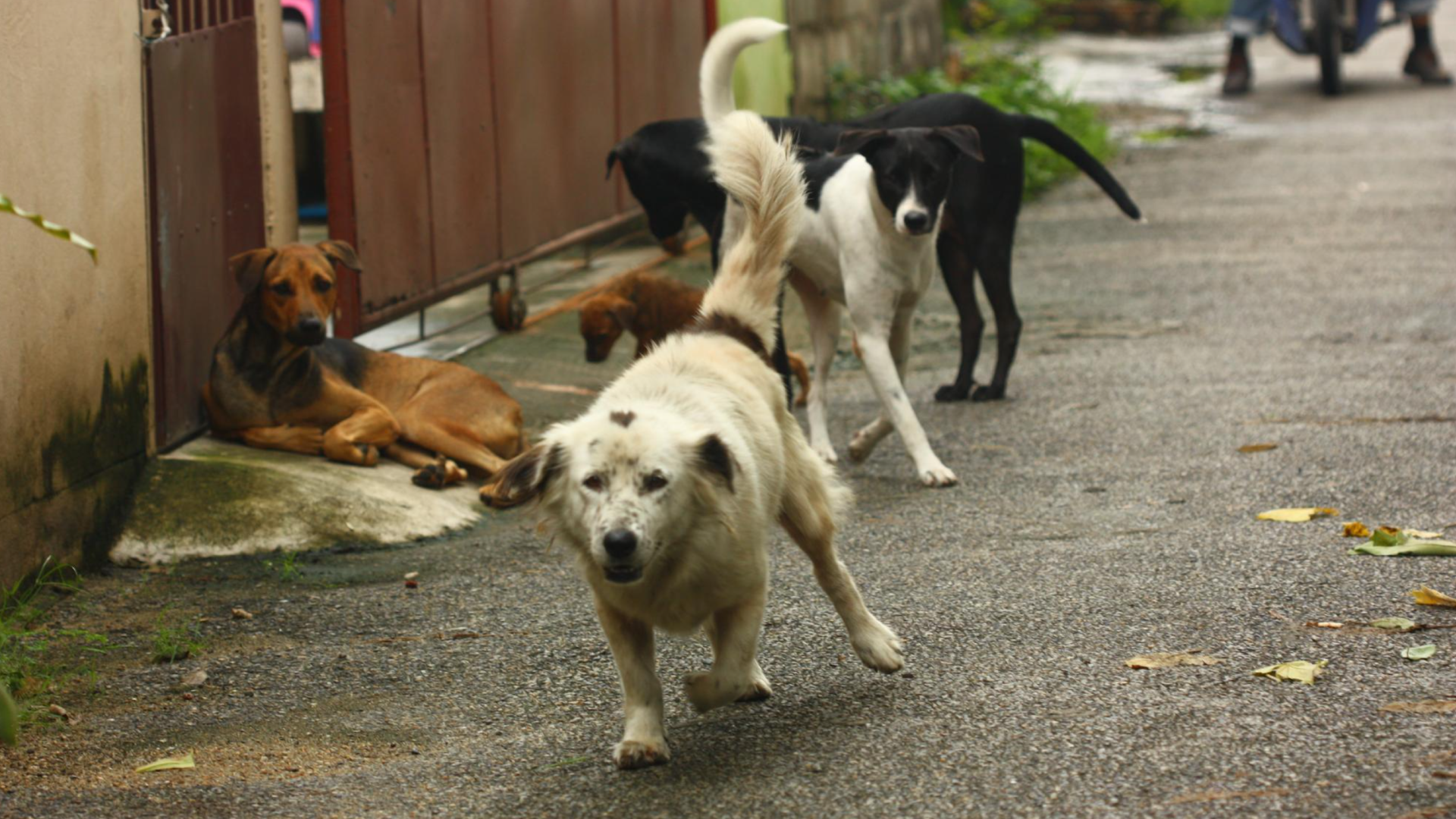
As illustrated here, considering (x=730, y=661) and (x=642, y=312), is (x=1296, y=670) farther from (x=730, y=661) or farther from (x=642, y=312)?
(x=642, y=312)

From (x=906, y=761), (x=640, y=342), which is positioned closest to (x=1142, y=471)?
(x=640, y=342)

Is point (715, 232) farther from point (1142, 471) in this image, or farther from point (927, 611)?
point (927, 611)

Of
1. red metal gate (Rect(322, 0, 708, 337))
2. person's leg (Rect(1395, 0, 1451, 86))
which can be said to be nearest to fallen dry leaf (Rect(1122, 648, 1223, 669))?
red metal gate (Rect(322, 0, 708, 337))

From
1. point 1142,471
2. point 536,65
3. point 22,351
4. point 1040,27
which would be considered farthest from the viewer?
point 1040,27

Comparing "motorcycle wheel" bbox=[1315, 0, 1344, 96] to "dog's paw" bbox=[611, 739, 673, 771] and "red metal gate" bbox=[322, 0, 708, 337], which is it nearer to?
"red metal gate" bbox=[322, 0, 708, 337]

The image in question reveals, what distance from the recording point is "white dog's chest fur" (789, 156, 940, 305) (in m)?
6.12

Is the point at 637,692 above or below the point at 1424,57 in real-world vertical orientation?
below

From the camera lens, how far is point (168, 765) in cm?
359

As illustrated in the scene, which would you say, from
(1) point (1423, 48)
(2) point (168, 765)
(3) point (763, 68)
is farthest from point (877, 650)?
(1) point (1423, 48)

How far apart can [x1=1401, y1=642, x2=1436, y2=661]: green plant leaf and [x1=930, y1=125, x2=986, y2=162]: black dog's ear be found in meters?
2.70

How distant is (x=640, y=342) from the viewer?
23.4ft

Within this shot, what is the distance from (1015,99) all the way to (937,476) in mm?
9152

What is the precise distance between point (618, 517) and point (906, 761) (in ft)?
2.68

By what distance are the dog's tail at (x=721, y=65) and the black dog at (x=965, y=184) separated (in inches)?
13.2
